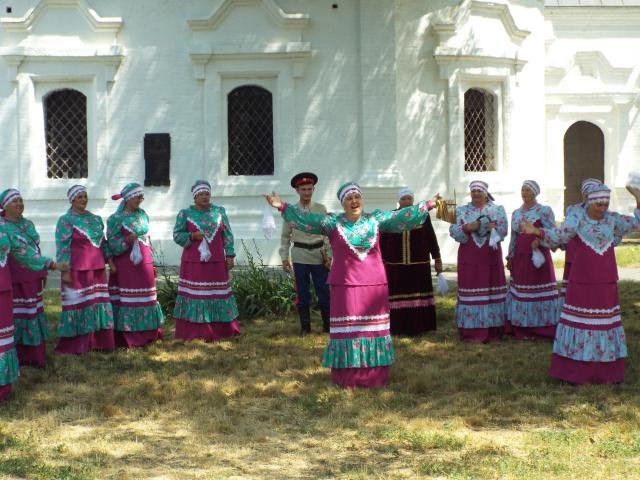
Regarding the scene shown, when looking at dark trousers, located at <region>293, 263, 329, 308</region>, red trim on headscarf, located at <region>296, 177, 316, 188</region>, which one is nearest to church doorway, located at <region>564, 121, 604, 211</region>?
dark trousers, located at <region>293, 263, 329, 308</region>

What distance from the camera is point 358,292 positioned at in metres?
7.89

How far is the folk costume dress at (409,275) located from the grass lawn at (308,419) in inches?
33.7

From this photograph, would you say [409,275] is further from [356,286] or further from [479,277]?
[356,286]

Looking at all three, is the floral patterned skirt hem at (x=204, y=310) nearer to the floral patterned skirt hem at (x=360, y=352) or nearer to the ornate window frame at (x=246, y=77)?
the floral patterned skirt hem at (x=360, y=352)

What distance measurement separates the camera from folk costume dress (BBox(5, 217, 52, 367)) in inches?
345

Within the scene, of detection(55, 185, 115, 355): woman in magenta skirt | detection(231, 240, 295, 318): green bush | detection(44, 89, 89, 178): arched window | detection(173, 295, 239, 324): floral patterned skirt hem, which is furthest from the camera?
detection(44, 89, 89, 178): arched window

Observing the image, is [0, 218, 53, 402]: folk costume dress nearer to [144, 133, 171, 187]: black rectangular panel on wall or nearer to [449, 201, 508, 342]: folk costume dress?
[449, 201, 508, 342]: folk costume dress

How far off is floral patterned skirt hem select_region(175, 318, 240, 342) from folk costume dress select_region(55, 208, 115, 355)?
0.90 m

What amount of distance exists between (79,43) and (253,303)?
717cm

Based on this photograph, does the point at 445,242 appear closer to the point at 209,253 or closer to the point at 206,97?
the point at 206,97

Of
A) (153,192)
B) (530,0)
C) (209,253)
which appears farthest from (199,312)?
(530,0)

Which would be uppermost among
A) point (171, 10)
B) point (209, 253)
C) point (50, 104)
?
point (171, 10)

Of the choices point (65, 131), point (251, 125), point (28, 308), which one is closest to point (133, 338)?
point (28, 308)

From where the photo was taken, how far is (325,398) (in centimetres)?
768
